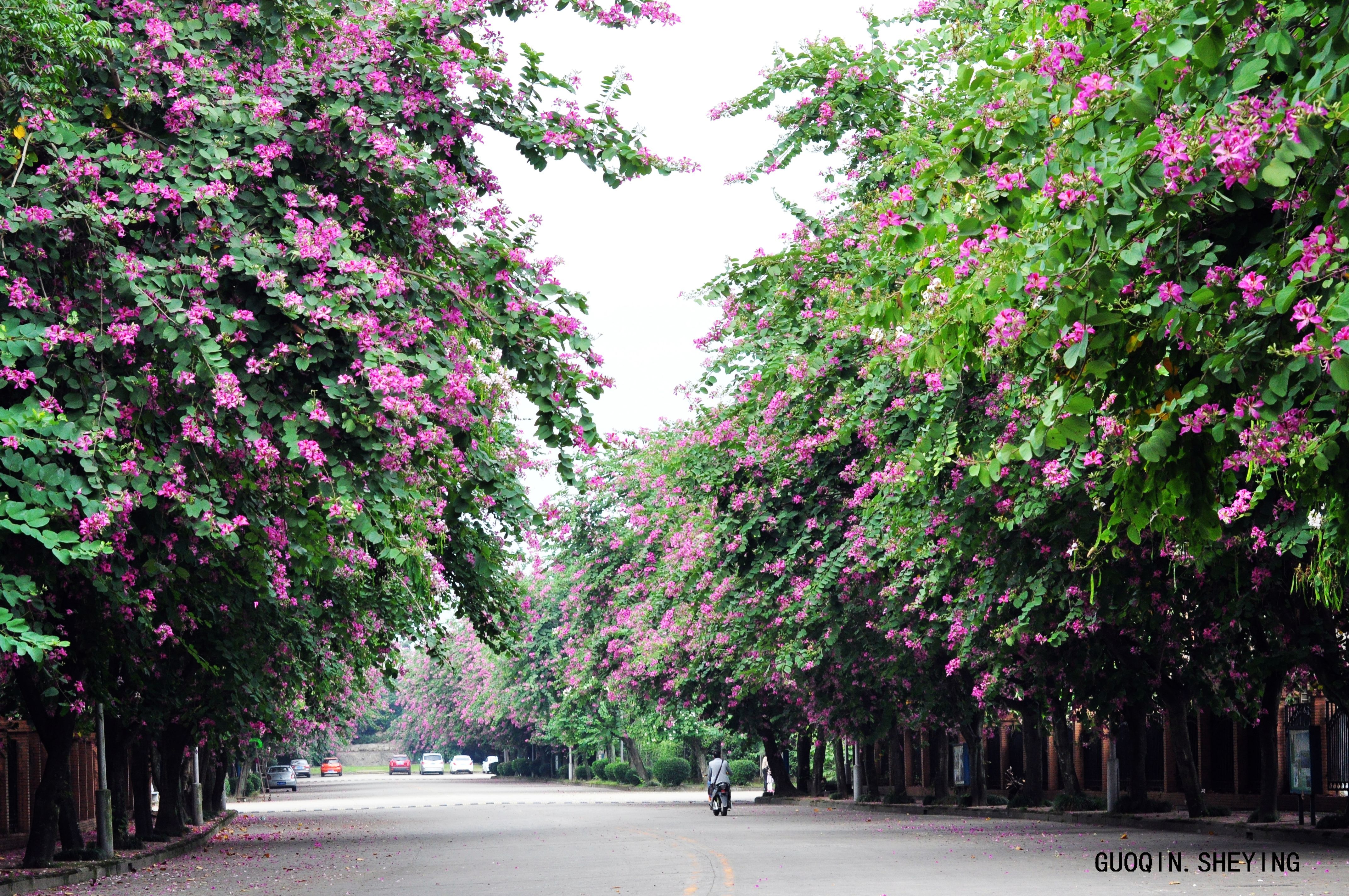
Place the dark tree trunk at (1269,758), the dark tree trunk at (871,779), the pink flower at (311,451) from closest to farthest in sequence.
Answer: the pink flower at (311,451) → the dark tree trunk at (1269,758) → the dark tree trunk at (871,779)

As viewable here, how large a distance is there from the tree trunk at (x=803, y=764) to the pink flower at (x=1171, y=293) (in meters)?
45.9

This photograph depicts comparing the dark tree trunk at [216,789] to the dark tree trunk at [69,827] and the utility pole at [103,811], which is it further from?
the utility pole at [103,811]

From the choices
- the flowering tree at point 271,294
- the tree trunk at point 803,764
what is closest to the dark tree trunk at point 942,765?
the tree trunk at point 803,764

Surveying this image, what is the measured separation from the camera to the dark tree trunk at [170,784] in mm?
30219

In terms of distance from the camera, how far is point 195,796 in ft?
120

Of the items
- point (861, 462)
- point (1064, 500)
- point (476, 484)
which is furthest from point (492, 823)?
point (476, 484)

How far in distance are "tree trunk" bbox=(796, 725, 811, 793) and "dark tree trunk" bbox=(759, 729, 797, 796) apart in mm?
358

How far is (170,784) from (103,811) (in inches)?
286

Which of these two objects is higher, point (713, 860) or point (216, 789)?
point (713, 860)

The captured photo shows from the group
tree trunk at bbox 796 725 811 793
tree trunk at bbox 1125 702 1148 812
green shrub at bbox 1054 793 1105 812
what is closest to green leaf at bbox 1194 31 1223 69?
tree trunk at bbox 1125 702 1148 812

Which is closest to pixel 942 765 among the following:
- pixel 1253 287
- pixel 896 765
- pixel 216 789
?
pixel 896 765

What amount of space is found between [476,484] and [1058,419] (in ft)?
17.4

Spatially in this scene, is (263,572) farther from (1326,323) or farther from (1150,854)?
(1150,854)

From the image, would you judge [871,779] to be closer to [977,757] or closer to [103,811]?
[977,757]
